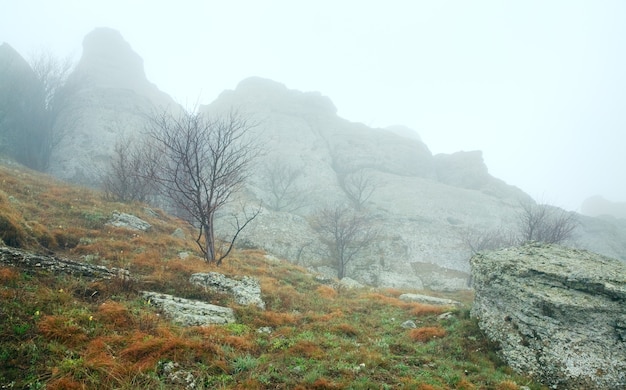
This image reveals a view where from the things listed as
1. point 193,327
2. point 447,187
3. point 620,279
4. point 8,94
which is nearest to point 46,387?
point 193,327

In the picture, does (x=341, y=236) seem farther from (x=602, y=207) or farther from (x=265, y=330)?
(x=602, y=207)

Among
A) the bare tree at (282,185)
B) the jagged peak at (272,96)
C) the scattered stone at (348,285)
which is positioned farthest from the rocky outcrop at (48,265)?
the jagged peak at (272,96)

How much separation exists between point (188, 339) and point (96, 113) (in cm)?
6734

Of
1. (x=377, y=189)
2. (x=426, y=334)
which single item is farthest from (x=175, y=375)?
(x=377, y=189)

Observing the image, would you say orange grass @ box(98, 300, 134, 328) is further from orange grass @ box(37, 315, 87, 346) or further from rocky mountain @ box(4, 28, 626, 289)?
rocky mountain @ box(4, 28, 626, 289)

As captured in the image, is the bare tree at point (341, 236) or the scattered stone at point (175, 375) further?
the bare tree at point (341, 236)

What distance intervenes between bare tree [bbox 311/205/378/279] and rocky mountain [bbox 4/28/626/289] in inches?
46.0

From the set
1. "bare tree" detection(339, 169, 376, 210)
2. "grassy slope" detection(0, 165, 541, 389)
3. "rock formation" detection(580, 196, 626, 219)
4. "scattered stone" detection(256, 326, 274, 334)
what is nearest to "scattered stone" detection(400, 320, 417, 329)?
"grassy slope" detection(0, 165, 541, 389)

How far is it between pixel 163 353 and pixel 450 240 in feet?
160

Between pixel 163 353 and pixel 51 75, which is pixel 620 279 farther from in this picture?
pixel 51 75

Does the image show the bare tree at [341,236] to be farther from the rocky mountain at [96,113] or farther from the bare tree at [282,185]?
the rocky mountain at [96,113]

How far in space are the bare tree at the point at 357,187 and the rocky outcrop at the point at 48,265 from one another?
51490 millimetres

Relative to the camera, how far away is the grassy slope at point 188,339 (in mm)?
5934

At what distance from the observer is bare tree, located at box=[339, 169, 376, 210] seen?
6190 centimetres
